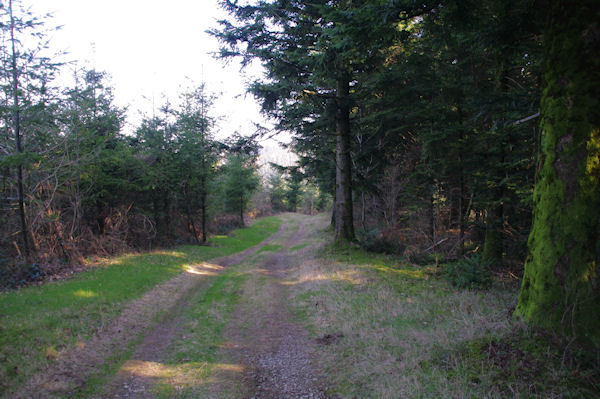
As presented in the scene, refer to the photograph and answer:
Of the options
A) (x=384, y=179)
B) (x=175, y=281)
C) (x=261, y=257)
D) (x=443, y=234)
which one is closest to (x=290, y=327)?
(x=175, y=281)

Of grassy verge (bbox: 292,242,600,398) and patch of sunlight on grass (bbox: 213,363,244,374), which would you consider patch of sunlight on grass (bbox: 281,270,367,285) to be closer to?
grassy verge (bbox: 292,242,600,398)

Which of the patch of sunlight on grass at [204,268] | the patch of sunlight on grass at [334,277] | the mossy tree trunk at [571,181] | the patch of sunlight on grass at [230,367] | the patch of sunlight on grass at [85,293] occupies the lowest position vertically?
the patch of sunlight on grass at [204,268]

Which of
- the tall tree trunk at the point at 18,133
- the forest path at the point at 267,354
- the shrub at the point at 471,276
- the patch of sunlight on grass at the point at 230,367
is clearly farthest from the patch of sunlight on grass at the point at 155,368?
the tall tree trunk at the point at 18,133

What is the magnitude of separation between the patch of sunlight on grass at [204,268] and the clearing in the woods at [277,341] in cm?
279

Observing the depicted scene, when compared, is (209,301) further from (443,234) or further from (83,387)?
(443,234)

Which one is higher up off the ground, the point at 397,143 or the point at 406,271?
the point at 397,143

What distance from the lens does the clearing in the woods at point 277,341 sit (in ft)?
12.9

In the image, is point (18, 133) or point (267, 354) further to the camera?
point (18, 133)

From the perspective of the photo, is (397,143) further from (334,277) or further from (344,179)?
(334,277)

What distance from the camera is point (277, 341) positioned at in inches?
244

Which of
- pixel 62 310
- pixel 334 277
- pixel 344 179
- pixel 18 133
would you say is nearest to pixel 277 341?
pixel 334 277

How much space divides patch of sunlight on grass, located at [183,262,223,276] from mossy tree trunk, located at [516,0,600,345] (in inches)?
462

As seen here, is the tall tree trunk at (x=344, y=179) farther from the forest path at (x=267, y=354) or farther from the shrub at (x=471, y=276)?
the shrub at (x=471, y=276)

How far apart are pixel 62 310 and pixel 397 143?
592 inches
